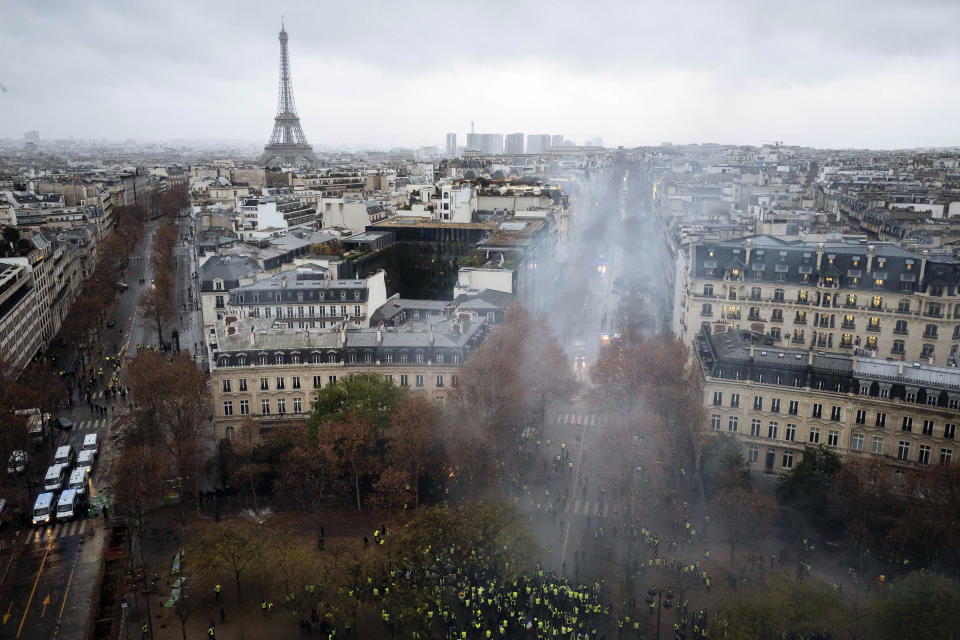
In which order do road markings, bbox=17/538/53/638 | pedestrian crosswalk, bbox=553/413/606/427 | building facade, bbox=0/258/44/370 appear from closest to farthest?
road markings, bbox=17/538/53/638 → pedestrian crosswalk, bbox=553/413/606/427 → building facade, bbox=0/258/44/370

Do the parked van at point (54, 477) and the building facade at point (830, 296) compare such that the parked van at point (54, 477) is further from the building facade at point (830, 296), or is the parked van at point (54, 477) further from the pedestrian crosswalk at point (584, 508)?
the building facade at point (830, 296)

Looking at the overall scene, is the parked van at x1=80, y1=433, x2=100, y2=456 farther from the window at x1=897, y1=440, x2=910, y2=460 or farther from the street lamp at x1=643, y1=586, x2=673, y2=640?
the window at x1=897, y1=440, x2=910, y2=460

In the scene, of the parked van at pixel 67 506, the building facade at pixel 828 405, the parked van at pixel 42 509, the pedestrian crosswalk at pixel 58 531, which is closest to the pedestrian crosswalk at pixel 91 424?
the parked van at pixel 42 509

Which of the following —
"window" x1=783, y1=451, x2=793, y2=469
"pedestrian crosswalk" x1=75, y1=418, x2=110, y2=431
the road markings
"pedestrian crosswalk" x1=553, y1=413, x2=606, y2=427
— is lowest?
the road markings

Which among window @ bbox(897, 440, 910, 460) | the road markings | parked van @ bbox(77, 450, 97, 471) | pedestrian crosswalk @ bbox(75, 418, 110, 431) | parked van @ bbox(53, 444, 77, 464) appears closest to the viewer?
the road markings

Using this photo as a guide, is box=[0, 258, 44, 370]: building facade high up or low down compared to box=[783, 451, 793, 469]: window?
up

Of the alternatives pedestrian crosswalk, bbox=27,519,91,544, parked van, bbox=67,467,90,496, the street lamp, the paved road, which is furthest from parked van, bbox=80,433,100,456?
the street lamp

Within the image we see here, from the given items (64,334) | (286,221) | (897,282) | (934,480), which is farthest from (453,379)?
(286,221)

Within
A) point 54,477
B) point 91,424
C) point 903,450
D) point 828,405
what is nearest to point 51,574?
point 54,477
